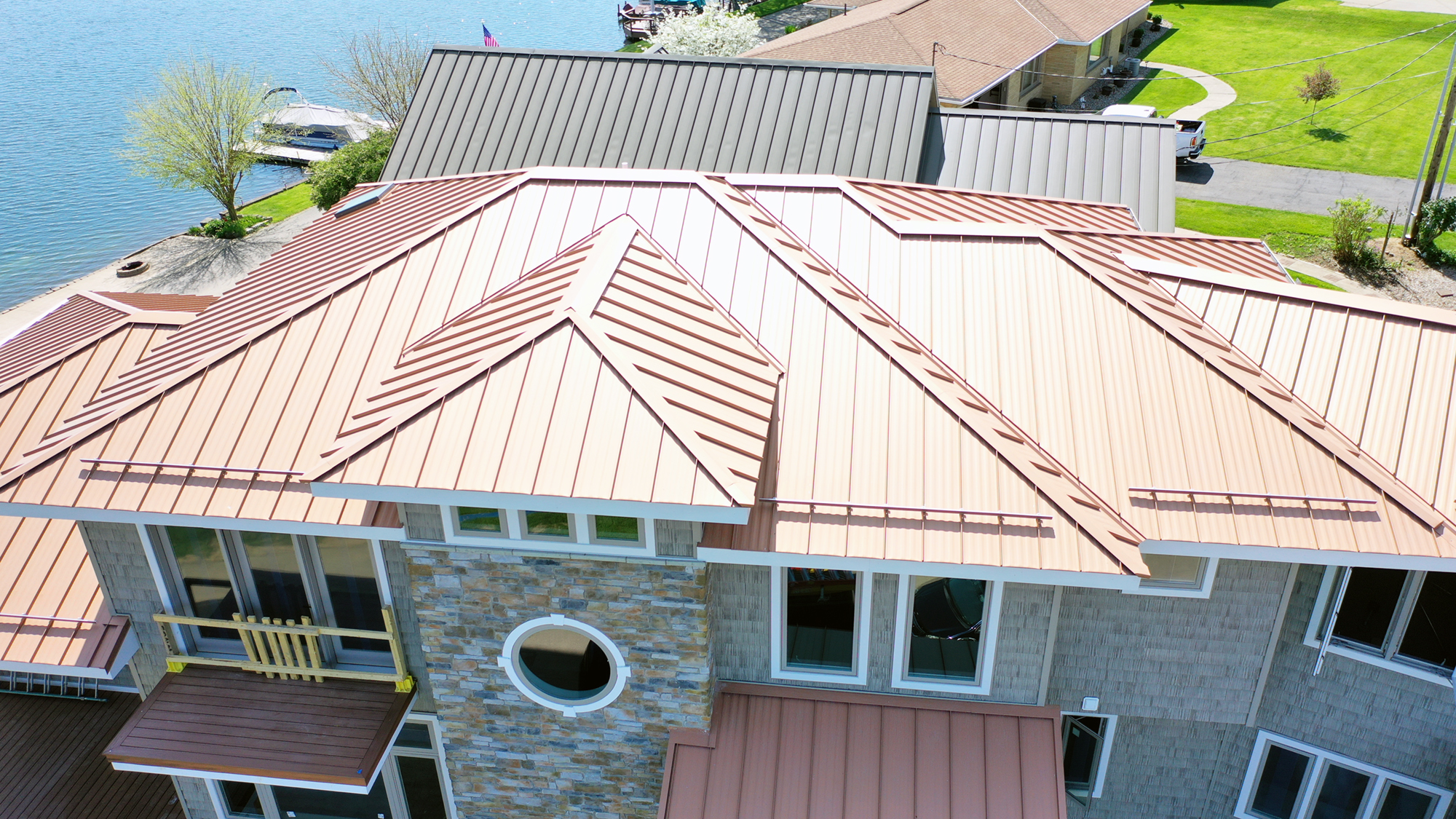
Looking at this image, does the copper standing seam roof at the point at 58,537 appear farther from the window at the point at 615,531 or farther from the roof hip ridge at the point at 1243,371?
the roof hip ridge at the point at 1243,371

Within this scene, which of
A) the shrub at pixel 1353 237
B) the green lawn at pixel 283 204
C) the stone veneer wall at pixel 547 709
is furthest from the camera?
the green lawn at pixel 283 204

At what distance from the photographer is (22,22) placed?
82.9 metres

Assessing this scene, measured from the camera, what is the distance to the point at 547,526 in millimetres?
11008

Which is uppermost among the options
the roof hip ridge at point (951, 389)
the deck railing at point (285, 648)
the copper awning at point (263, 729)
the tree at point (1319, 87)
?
the tree at point (1319, 87)

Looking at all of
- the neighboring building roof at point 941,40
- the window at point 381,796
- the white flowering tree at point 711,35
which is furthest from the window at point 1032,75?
the window at point 381,796

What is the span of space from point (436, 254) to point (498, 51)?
10.5 meters

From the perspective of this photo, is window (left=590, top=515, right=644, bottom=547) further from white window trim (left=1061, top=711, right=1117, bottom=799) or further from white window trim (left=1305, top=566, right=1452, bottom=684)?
white window trim (left=1305, top=566, right=1452, bottom=684)

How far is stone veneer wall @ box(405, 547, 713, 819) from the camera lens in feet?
36.6

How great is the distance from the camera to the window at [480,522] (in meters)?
11.0

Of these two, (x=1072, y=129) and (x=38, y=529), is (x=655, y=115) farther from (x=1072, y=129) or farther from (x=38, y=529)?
(x=38, y=529)

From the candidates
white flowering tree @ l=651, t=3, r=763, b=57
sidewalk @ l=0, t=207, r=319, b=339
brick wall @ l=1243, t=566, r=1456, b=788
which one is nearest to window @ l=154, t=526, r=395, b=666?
brick wall @ l=1243, t=566, r=1456, b=788

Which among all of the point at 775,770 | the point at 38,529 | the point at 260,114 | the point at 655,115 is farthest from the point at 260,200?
the point at 775,770

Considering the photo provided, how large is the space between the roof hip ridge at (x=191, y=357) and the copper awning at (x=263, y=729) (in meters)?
3.54

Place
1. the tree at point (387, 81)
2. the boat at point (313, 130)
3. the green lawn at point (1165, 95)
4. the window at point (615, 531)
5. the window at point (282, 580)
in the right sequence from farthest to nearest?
the boat at point (313, 130) → the green lawn at point (1165, 95) → the tree at point (387, 81) → the window at point (282, 580) → the window at point (615, 531)
